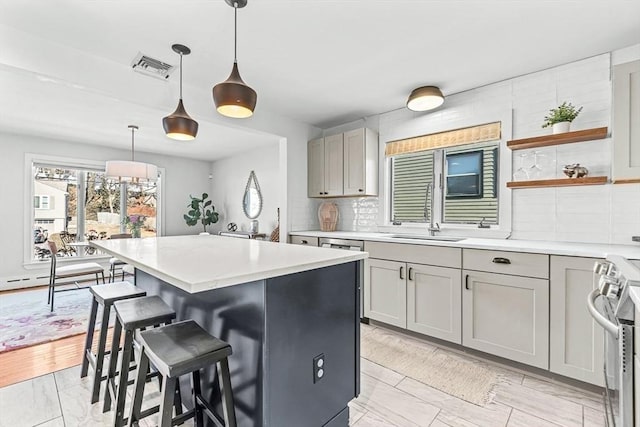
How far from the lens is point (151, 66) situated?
254cm

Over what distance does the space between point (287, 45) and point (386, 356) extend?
8.61 feet

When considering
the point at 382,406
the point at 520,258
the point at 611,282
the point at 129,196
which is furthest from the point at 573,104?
the point at 129,196

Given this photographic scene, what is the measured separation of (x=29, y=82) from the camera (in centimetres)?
286

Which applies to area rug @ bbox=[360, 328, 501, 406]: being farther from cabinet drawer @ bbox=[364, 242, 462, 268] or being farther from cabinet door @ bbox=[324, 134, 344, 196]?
cabinet door @ bbox=[324, 134, 344, 196]

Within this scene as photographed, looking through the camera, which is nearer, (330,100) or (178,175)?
(330,100)

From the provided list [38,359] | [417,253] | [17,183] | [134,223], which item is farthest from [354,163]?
[17,183]

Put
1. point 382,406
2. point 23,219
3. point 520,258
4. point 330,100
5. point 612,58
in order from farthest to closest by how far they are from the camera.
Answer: point 23,219
point 330,100
point 612,58
point 520,258
point 382,406

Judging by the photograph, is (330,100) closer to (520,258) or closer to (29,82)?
(520,258)

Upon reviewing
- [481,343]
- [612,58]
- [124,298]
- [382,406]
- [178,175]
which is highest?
[612,58]

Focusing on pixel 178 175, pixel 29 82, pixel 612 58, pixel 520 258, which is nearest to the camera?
pixel 520 258

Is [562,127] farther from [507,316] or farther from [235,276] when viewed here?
[235,276]

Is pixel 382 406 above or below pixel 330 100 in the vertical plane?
below

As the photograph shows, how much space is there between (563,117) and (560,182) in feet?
1.68

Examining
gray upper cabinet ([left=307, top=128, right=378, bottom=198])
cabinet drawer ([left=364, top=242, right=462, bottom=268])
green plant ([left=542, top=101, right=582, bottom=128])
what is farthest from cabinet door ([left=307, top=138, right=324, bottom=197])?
green plant ([left=542, top=101, right=582, bottom=128])
